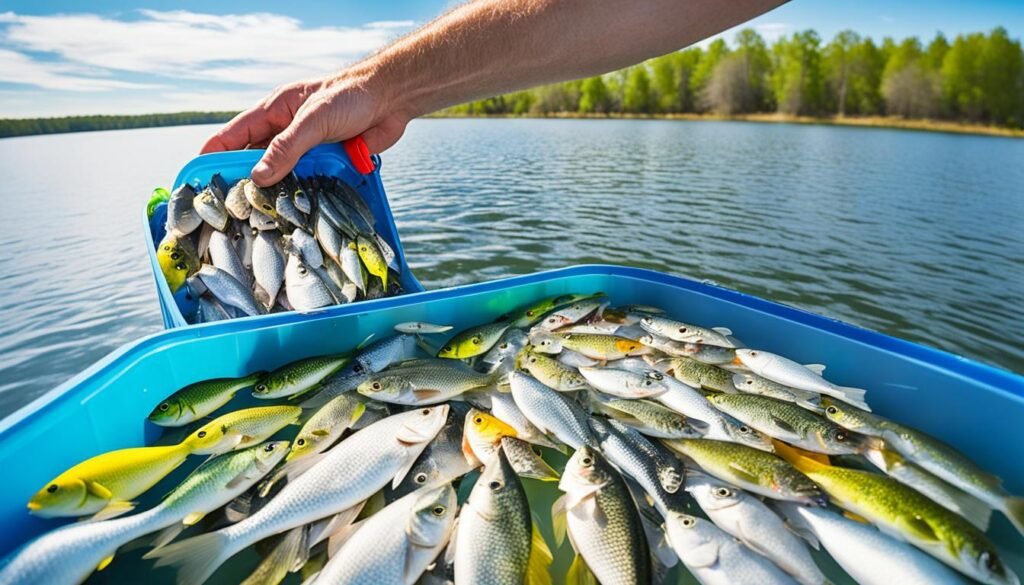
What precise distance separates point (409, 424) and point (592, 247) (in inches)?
253

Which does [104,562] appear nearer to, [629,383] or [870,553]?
[629,383]

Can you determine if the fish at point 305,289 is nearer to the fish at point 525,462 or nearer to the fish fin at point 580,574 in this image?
the fish at point 525,462

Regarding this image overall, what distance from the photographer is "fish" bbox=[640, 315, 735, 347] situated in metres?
2.09

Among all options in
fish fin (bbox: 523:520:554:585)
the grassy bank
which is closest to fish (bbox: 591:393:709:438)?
fish fin (bbox: 523:520:554:585)

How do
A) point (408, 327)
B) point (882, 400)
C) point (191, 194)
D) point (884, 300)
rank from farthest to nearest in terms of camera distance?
1. point (884, 300)
2. point (191, 194)
3. point (408, 327)
4. point (882, 400)

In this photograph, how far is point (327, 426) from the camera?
158 cm

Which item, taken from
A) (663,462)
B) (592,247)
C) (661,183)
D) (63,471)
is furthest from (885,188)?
(63,471)

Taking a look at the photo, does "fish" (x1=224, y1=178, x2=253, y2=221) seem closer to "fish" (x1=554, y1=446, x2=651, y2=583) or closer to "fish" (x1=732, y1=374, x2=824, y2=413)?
"fish" (x1=554, y1=446, x2=651, y2=583)

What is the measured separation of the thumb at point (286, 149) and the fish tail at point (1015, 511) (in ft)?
10.2

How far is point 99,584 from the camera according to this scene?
1.24 m

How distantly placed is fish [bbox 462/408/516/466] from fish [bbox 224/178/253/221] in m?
1.91

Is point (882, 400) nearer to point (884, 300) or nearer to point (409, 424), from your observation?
point (409, 424)

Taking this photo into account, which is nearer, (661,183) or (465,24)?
(465,24)

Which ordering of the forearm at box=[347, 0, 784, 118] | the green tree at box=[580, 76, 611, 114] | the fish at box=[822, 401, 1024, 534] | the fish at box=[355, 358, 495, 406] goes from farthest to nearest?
the green tree at box=[580, 76, 611, 114] → the forearm at box=[347, 0, 784, 118] → the fish at box=[355, 358, 495, 406] → the fish at box=[822, 401, 1024, 534]
